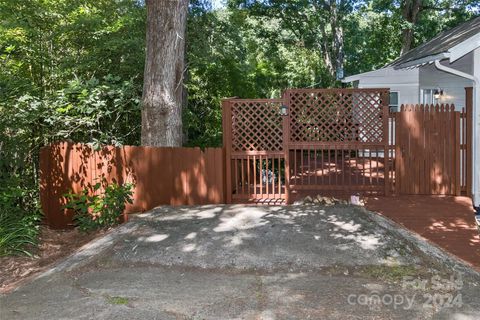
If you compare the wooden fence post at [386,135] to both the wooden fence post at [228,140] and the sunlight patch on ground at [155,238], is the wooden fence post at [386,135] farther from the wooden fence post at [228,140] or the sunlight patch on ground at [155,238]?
the sunlight patch on ground at [155,238]

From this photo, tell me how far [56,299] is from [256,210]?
368 cm

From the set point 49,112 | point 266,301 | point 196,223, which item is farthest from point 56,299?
point 49,112

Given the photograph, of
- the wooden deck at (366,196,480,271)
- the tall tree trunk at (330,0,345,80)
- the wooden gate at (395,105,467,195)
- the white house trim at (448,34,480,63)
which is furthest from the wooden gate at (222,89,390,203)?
the tall tree trunk at (330,0,345,80)

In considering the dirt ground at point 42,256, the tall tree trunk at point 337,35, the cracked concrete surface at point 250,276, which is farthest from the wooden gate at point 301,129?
the tall tree trunk at point 337,35

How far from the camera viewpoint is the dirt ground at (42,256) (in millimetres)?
5582

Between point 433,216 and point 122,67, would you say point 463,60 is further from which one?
point 122,67

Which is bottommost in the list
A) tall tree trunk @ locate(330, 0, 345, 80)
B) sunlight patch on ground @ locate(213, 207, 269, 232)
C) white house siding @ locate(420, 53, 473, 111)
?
sunlight patch on ground @ locate(213, 207, 269, 232)

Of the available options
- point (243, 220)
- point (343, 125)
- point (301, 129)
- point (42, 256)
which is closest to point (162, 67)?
point (301, 129)

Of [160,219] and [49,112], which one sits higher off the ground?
[49,112]

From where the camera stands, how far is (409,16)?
70.6 feet

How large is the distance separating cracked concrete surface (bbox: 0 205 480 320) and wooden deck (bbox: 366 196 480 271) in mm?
602

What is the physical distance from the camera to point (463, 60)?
10.6m

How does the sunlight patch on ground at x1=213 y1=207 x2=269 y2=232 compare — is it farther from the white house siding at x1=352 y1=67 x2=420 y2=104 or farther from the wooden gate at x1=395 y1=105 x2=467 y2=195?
the white house siding at x1=352 y1=67 x2=420 y2=104

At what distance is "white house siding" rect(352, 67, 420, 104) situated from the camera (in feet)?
45.5
